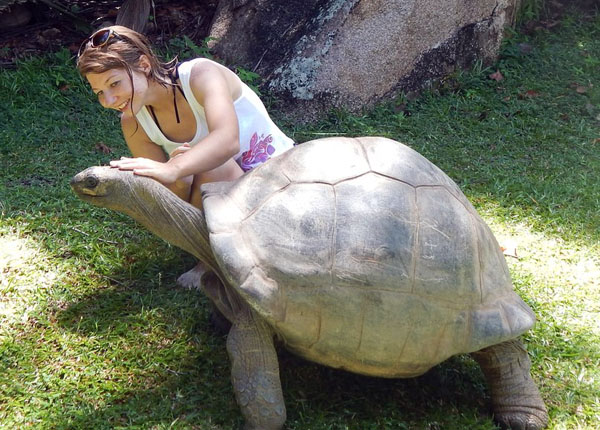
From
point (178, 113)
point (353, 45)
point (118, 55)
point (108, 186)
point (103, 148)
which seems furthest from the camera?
point (353, 45)

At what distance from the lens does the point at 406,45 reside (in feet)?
17.0

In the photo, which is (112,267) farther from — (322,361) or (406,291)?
(406,291)

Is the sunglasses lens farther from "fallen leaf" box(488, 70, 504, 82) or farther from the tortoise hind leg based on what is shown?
"fallen leaf" box(488, 70, 504, 82)

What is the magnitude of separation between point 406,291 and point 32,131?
3.25m

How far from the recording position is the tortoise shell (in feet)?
7.52

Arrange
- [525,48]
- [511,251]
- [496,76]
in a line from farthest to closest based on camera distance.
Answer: [525,48] < [496,76] < [511,251]

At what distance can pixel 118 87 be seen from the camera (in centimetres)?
273

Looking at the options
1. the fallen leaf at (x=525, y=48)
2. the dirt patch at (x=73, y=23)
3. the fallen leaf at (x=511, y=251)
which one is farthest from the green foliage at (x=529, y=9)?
the fallen leaf at (x=511, y=251)

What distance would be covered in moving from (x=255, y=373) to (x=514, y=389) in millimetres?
981

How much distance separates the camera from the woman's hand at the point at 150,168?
8.06 ft

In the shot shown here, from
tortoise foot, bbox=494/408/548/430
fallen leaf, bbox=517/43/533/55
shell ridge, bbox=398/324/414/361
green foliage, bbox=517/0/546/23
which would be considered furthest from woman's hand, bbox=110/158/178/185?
green foliage, bbox=517/0/546/23

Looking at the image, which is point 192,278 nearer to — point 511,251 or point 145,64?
point 145,64

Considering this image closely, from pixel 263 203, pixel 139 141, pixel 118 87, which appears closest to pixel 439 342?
pixel 263 203

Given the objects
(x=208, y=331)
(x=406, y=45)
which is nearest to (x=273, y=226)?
(x=208, y=331)
